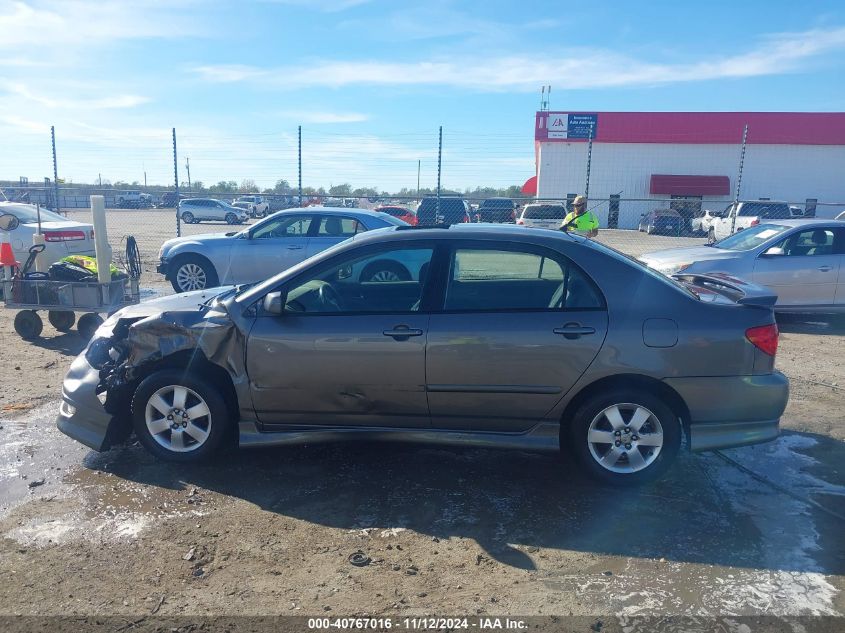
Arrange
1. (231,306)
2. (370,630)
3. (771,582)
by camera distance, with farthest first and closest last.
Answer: (231,306) → (771,582) → (370,630)

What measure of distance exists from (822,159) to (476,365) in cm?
4083

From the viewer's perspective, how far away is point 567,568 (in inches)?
135

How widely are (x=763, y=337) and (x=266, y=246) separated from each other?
8.07 m

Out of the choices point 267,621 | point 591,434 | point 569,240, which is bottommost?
point 267,621

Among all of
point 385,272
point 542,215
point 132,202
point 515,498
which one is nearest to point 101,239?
point 385,272

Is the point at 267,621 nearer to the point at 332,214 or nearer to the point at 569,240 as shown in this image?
the point at 569,240

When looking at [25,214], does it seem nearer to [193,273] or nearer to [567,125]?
[193,273]

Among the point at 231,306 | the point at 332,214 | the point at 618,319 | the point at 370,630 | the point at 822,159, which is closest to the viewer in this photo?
the point at 370,630

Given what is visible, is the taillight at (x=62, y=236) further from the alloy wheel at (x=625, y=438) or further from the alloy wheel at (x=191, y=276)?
the alloy wheel at (x=625, y=438)

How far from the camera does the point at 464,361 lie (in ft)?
13.6

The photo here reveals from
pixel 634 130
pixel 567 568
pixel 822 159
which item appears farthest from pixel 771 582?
pixel 822 159

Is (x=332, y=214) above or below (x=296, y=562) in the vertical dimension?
above

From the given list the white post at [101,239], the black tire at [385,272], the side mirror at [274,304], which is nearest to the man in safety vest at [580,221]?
the black tire at [385,272]

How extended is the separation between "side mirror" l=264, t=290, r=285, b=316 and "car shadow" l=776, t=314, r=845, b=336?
759 centimetres
